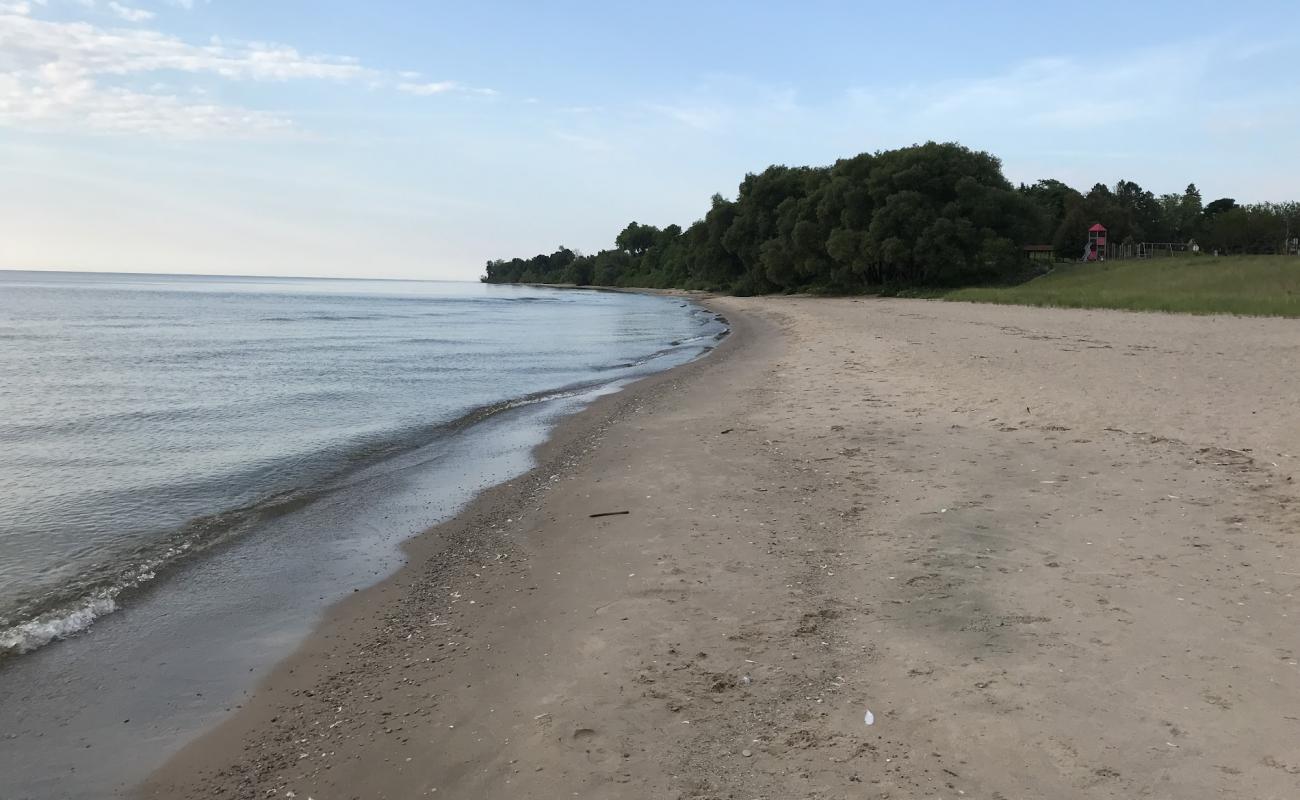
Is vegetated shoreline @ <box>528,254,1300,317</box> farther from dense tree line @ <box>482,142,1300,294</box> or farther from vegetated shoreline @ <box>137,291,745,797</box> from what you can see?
vegetated shoreline @ <box>137,291,745,797</box>

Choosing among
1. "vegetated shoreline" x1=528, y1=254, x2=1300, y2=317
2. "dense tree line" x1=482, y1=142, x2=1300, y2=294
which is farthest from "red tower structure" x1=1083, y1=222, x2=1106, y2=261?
"vegetated shoreline" x1=528, y1=254, x2=1300, y2=317

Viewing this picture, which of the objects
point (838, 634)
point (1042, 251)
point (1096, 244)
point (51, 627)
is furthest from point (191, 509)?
point (1042, 251)

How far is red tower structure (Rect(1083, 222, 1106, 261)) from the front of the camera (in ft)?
235

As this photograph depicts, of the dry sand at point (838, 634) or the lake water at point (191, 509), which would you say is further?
the lake water at point (191, 509)

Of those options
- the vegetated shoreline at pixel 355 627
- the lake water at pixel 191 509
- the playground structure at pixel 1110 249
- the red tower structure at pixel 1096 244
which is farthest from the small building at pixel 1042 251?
the vegetated shoreline at pixel 355 627

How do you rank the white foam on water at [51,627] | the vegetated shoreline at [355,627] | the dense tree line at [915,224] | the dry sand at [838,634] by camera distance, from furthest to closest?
the dense tree line at [915,224] < the white foam on water at [51,627] < the vegetated shoreline at [355,627] < the dry sand at [838,634]

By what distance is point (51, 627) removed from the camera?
233 inches

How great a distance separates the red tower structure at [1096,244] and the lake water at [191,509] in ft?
204

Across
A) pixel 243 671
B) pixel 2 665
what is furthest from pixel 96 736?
pixel 2 665

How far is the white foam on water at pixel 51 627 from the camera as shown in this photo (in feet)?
18.3

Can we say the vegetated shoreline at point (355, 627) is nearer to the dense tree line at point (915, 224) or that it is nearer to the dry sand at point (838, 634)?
the dry sand at point (838, 634)

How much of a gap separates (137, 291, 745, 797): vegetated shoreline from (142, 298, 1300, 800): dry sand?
3cm

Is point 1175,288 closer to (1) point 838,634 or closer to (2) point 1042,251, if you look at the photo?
(1) point 838,634

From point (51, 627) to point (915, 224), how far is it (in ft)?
189
